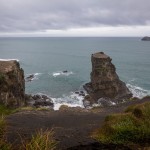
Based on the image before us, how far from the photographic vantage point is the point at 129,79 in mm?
87750

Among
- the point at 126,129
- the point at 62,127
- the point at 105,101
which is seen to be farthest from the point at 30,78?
the point at 126,129

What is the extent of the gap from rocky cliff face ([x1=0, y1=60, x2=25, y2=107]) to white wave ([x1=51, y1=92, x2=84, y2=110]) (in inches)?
684

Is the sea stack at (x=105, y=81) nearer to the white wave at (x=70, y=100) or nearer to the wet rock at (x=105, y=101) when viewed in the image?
the wet rock at (x=105, y=101)

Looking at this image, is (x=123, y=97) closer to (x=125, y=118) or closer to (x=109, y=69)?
(x=109, y=69)

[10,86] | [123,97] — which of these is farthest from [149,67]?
[10,86]

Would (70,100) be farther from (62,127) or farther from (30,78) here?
(62,127)

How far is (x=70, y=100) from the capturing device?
64062mm

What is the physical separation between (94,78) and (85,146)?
1966 inches

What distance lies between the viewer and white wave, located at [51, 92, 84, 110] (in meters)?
60.9

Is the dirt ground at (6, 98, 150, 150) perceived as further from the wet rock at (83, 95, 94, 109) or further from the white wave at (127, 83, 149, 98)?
the white wave at (127, 83, 149, 98)

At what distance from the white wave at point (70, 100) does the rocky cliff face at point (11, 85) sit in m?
17.4

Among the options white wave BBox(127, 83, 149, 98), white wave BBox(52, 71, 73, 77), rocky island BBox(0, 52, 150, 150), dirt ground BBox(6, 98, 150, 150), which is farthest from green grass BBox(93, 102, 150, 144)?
white wave BBox(52, 71, 73, 77)

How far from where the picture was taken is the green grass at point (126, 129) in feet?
52.6

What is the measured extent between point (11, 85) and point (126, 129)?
25.9 meters
